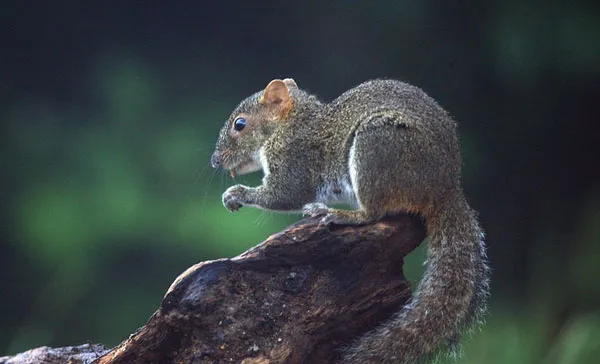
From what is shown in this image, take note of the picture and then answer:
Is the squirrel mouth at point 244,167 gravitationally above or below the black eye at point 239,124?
below

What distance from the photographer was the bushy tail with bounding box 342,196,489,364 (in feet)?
10.4

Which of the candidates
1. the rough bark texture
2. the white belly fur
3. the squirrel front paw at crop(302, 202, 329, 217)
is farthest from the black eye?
the rough bark texture

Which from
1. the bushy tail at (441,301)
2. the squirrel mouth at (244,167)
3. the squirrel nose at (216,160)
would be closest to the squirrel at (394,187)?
the bushy tail at (441,301)

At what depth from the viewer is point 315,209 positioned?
3.46 metres

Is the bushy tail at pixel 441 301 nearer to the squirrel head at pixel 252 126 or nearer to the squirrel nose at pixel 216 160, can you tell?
the squirrel head at pixel 252 126

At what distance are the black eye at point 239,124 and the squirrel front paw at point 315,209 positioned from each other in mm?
665

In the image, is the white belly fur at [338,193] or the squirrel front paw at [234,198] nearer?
the white belly fur at [338,193]

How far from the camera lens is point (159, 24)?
19.1 feet

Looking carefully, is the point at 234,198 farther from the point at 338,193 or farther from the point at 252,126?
the point at 338,193

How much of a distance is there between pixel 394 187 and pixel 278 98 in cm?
90

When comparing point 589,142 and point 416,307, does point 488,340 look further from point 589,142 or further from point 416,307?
point 416,307

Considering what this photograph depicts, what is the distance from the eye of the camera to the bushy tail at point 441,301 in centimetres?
316

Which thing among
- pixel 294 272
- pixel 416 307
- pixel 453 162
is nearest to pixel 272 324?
pixel 294 272

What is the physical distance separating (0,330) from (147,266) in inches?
46.4
